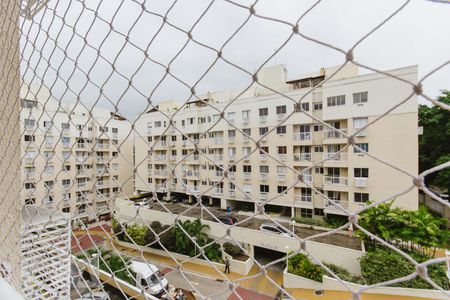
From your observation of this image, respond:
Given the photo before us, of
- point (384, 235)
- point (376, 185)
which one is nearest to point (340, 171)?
point (376, 185)

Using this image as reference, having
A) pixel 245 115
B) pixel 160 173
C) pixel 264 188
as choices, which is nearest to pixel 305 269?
pixel 264 188

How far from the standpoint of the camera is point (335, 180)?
473 cm

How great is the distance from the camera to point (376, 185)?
4.29 m

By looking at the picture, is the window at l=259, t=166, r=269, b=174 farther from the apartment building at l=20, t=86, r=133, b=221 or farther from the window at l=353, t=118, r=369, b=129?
the apartment building at l=20, t=86, r=133, b=221

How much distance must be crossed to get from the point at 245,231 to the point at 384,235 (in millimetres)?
1939

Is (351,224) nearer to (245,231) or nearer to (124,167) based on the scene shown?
(245,231)

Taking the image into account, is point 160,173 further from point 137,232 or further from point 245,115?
point 245,115

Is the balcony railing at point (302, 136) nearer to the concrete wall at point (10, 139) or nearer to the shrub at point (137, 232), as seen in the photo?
the shrub at point (137, 232)

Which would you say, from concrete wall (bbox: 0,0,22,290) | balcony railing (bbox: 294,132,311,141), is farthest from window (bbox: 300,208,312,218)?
concrete wall (bbox: 0,0,22,290)

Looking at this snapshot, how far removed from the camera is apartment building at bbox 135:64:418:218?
406 centimetres

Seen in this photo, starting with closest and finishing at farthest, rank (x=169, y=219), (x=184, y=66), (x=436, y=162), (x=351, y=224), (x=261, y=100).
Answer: (x=351, y=224) < (x=184, y=66) < (x=169, y=219) < (x=436, y=162) < (x=261, y=100)

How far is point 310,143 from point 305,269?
2500 millimetres

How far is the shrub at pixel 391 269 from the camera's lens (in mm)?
2645

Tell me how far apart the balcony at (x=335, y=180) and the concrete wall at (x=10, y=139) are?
15.7 feet
